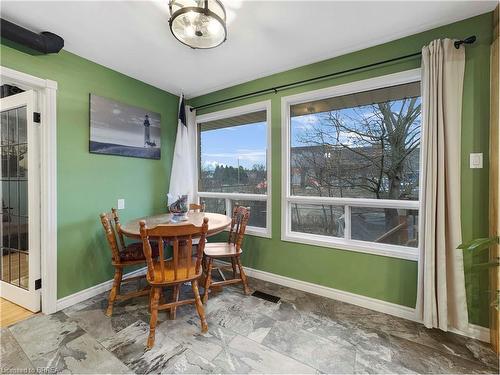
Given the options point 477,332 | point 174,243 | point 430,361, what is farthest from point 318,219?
point 174,243

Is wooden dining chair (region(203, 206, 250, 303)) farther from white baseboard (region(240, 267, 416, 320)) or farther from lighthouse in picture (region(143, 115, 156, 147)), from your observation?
lighthouse in picture (region(143, 115, 156, 147))

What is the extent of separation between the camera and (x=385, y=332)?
189 cm

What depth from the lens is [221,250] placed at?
98.6 inches

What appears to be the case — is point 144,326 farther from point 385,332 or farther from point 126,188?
point 385,332

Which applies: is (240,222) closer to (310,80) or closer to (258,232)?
(258,232)

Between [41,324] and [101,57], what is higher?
[101,57]

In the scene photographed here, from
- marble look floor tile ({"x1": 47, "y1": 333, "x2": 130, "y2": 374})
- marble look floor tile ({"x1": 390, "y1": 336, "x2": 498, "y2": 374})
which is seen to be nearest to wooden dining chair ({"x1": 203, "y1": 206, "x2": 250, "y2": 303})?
marble look floor tile ({"x1": 47, "y1": 333, "x2": 130, "y2": 374})

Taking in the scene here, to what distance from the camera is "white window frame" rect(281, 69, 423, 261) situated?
2.10 meters

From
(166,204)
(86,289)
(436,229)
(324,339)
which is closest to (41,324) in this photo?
(86,289)

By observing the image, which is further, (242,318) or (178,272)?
(242,318)

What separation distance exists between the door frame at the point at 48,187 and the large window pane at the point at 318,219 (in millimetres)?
2506

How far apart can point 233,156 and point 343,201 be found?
1.66m

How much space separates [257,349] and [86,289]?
196 cm

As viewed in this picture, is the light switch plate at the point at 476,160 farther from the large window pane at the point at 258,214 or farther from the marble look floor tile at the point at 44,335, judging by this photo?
the marble look floor tile at the point at 44,335
